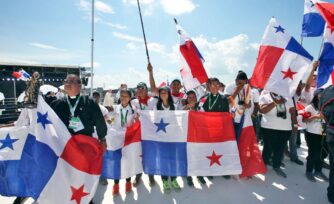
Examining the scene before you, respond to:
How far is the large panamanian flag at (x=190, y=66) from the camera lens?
4.89m

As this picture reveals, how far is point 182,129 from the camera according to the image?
4.06m

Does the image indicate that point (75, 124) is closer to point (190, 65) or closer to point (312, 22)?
point (190, 65)

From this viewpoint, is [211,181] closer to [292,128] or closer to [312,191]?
[312,191]

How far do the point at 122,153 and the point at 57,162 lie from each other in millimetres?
1240

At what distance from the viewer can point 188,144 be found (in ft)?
13.1

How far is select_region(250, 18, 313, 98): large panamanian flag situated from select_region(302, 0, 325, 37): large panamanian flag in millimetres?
1178

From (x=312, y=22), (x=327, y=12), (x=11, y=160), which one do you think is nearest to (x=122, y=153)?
(x=11, y=160)

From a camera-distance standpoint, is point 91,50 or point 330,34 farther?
point 91,50

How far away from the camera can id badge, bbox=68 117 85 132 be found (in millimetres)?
2986

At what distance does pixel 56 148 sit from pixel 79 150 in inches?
11.5

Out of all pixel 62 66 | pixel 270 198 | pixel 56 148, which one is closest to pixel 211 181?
pixel 270 198

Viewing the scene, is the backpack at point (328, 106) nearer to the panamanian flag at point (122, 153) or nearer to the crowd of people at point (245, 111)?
the crowd of people at point (245, 111)

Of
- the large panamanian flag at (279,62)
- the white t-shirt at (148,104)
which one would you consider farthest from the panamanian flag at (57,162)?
the large panamanian flag at (279,62)

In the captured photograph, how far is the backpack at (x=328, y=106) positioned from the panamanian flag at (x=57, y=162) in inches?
135
